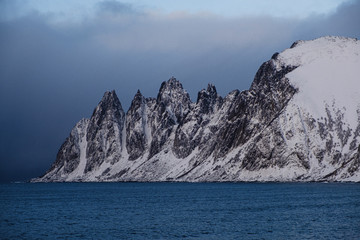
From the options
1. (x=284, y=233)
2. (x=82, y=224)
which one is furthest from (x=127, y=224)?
(x=284, y=233)

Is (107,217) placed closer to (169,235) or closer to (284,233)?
(169,235)

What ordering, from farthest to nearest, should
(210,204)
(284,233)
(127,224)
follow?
1. (210,204)
2. (127,224)
3. (284,233)

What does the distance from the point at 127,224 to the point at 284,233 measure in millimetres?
26587

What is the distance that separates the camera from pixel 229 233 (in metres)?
70.1

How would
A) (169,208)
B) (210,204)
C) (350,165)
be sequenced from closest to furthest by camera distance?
(169,208) < (210,204) < (350,165)

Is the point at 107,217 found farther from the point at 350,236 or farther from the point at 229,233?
the point at 350,236

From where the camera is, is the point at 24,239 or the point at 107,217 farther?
→ the point at 107,217

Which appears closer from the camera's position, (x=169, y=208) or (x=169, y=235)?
(x=169, y=235)

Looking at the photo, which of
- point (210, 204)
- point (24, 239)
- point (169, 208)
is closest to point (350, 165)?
point (210, 204)

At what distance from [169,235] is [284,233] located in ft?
48.6

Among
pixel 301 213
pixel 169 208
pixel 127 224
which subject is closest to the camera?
pixel 127 224

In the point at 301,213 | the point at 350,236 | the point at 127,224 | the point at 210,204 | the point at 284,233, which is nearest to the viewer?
the point at 350,236

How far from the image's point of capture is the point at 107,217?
95.2 metres

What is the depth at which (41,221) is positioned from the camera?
9081 centimetres
